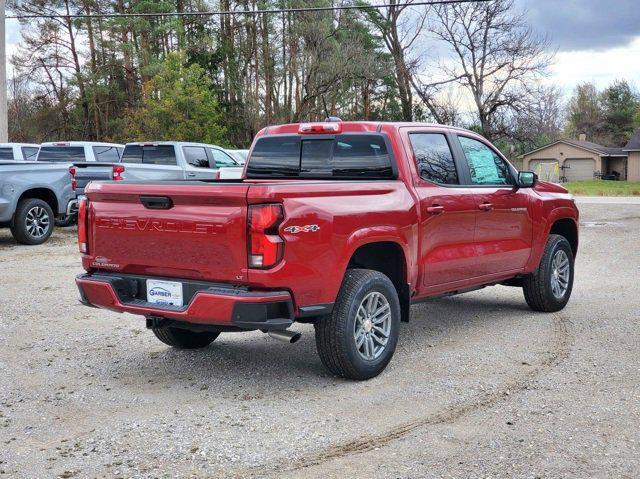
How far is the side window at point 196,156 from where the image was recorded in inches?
699

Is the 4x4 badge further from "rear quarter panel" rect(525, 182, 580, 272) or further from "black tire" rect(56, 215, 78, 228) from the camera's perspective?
"black tire" rect(56, 215, 78, 228)

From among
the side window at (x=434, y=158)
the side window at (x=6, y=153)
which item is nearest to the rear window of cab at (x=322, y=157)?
the side window at (x=434, y=158)

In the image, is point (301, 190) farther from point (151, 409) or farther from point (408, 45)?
point (408, 45)

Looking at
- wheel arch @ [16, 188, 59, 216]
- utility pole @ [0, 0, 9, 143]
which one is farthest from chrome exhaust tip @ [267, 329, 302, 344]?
utility pole @ [0, 0, 9, 143]

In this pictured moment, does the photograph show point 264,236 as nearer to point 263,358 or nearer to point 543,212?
point 263,358

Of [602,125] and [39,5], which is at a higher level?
[39,5]

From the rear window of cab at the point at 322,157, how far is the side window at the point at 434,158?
362 mm

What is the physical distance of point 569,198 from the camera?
28.2 feet

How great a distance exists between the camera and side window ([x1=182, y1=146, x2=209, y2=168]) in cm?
1777

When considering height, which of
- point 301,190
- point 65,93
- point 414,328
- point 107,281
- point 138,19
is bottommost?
point 414,328

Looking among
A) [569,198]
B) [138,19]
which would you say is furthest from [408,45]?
[569,198]

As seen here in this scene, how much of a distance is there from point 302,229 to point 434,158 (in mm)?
2056

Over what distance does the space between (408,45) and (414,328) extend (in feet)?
142

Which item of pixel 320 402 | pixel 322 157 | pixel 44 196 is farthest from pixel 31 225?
pixel 320 402
